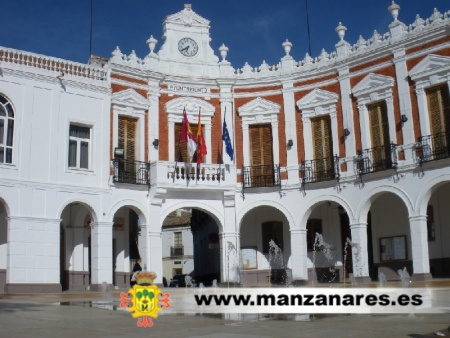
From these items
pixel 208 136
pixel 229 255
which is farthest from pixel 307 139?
pixel 229 255

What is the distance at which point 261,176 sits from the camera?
83.6 ft

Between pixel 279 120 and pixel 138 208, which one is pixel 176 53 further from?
pixel 138 208

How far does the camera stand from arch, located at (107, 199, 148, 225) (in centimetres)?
2323

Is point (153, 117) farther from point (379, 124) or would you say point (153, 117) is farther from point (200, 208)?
point (379, 124)

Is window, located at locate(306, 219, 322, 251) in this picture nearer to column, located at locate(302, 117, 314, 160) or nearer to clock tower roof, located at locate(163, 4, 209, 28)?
column, located at locate(302, 117, 314, 160)

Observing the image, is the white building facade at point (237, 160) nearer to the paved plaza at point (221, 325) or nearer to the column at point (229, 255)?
the column at point (229, 255)

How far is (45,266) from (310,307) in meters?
11.6

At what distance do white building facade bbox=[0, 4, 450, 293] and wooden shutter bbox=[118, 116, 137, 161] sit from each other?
0.19 ft

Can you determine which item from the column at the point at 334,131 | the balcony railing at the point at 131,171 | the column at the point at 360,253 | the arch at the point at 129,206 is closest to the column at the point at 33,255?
the arch at the point at 129,206

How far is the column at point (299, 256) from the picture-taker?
24.5 m

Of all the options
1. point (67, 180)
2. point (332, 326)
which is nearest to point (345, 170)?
point (67, 180)

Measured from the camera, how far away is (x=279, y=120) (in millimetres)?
25875

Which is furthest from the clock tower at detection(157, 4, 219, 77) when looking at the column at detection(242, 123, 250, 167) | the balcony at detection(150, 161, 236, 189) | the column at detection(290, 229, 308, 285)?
the column at detection(290, 229, 308, 285)

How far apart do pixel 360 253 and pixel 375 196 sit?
2.19m
